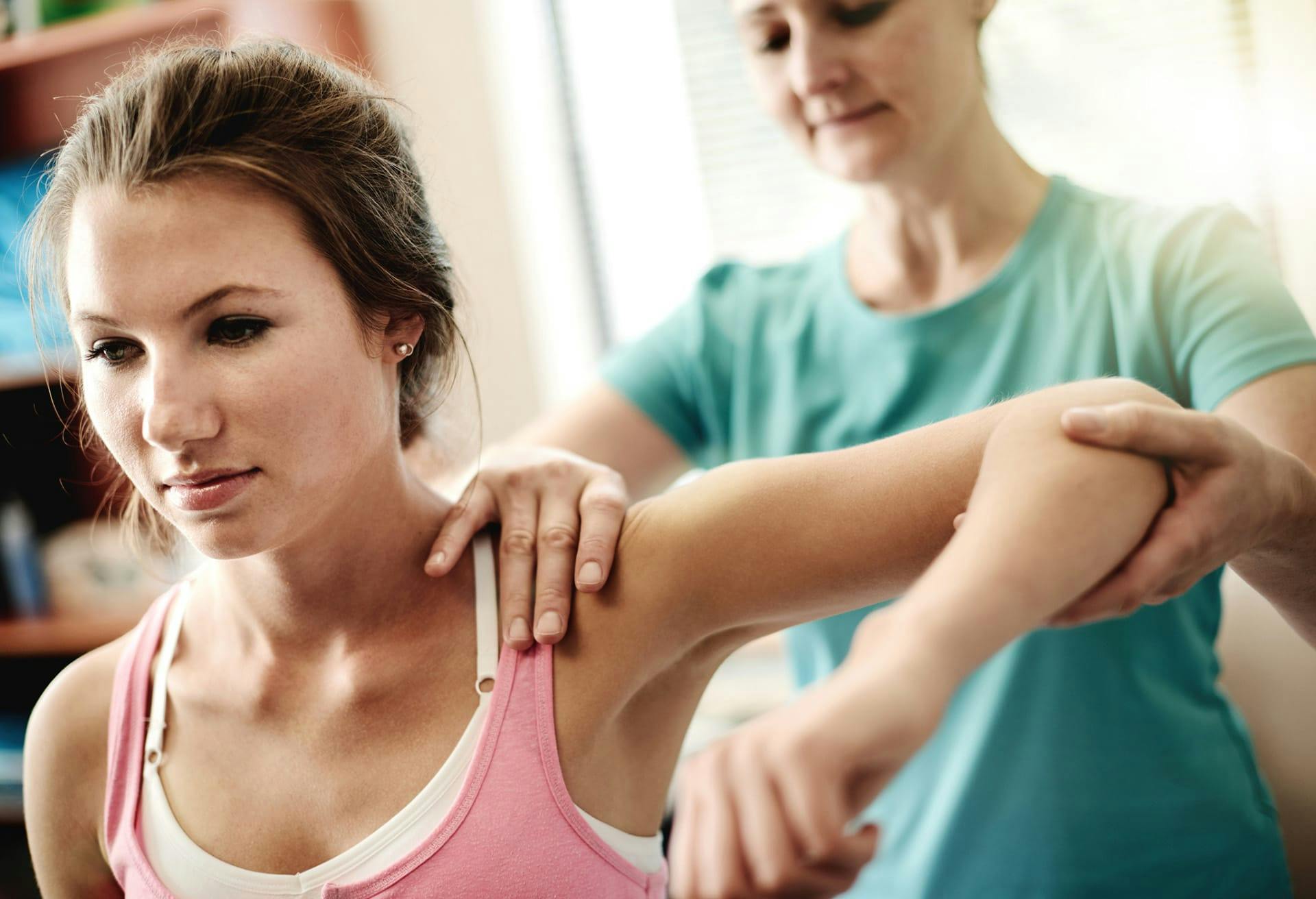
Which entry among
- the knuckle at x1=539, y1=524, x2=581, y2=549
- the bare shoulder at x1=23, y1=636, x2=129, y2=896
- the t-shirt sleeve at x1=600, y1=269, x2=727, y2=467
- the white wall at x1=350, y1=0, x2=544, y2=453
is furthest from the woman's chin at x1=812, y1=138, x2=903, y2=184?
the white wall at x1=350, y1=0, x2=544, y2=453

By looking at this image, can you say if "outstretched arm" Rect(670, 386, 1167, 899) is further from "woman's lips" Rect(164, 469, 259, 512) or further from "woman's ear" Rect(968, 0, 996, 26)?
"woman's ear" Rect(968, 0, 996, 26)

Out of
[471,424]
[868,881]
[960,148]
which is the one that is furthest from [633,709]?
[960,148]

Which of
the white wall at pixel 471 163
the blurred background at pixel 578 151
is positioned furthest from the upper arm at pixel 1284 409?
the white wall at pixel 471 163

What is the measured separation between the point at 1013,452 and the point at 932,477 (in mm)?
99

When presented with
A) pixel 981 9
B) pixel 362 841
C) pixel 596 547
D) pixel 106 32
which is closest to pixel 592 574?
pixel 596 547

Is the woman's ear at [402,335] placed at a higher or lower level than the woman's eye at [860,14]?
lower

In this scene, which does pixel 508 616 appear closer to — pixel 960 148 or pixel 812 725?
pixel 812 725

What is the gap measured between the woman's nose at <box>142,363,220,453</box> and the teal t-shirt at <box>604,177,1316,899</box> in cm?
69

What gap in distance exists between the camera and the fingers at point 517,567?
855 mm

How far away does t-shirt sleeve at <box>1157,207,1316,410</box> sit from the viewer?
36.6 inches

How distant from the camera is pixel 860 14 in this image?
1.10 meters

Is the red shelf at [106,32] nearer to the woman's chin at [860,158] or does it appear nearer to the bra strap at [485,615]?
the woman's chin at [860,158]

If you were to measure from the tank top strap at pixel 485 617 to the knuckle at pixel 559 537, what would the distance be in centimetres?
6

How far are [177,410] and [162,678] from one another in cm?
31
